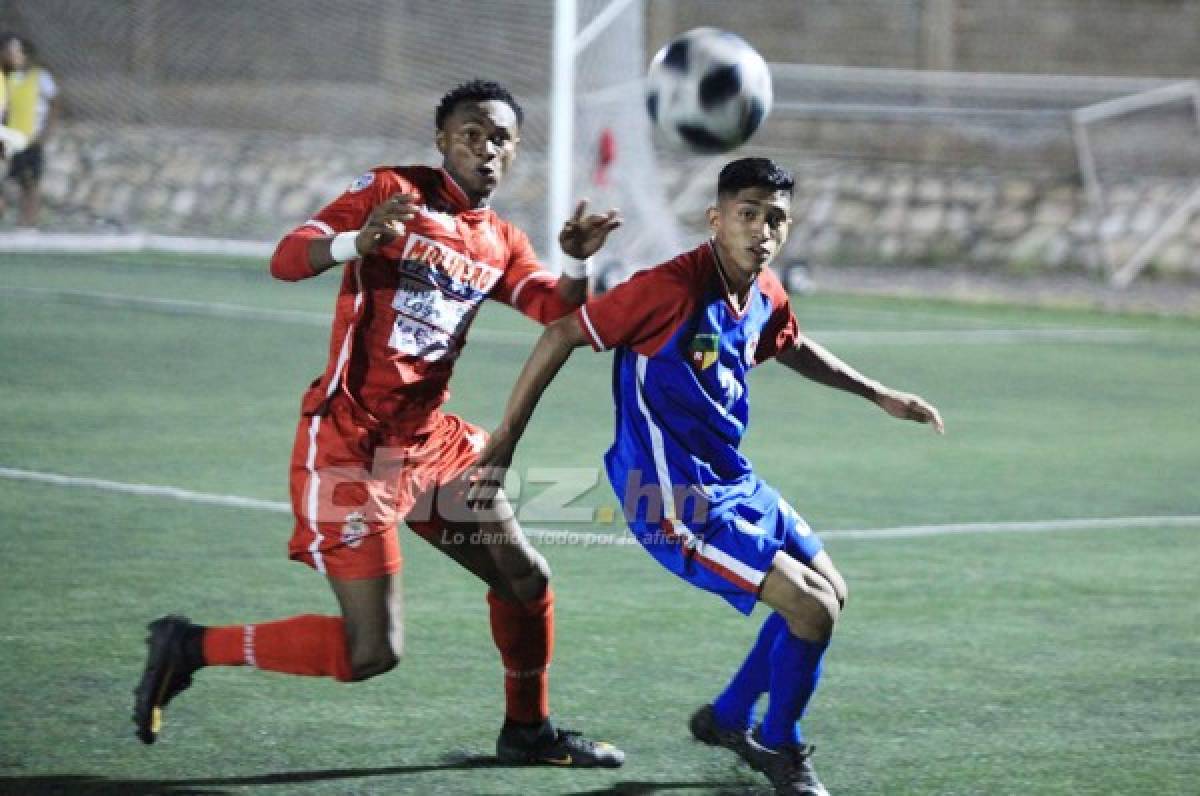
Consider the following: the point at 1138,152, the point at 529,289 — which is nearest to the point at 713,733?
the point at 529,289

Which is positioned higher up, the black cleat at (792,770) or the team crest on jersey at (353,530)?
the team crest on jersey at (353,530)

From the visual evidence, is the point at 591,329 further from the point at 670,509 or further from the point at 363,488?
the point at 363,488

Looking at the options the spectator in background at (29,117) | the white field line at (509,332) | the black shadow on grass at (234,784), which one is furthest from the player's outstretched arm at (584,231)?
the spectator in background at (29,117)

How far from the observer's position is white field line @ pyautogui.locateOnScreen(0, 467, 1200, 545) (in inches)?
354

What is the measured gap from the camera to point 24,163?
22766 millimetres

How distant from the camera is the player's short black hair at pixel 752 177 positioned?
5.53 m

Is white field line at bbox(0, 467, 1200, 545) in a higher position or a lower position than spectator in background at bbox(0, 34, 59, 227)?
lower

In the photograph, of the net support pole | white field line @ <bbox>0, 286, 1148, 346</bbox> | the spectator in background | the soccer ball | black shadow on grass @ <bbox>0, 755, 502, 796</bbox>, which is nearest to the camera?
black shadow on grass @ <bbox>0, 755, 502, 796</bbox>

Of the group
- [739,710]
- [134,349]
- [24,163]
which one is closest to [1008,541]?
[739,710]

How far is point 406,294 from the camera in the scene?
5645mm

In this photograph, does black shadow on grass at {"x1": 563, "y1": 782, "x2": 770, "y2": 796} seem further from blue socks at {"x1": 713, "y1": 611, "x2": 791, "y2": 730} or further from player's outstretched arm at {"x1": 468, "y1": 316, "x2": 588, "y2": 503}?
player's outstretched arm at {"x1": 468, "y1": 316, "x2": 588, "y2": 503}

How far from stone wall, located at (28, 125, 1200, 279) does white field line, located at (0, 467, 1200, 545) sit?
13.5m

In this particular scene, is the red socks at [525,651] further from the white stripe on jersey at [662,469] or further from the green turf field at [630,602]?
the white stripe on jersey at [662,469]

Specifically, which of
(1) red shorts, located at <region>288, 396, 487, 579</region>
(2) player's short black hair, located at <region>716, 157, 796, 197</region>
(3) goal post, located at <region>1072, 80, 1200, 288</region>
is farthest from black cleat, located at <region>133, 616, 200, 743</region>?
(3) goal post, located at <region>1072, 80, 1200, 288</region>
